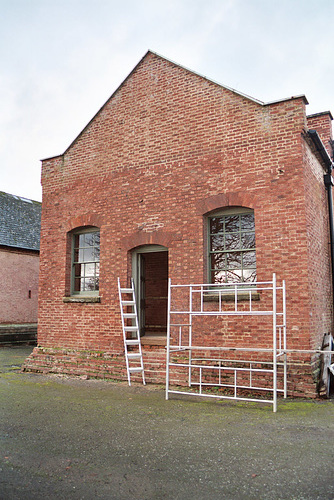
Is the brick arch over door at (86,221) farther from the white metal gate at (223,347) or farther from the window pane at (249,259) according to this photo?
the window pane at (249,259)

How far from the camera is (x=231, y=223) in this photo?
341 inches

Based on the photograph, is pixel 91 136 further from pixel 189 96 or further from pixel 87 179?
pixel 189 96

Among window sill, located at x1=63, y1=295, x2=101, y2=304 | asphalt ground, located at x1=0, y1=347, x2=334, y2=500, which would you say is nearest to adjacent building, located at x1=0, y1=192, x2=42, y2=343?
window sill, located at x1=63, y1=295, x2=101, y2=304

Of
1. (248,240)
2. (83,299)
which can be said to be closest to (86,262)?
(83,299)

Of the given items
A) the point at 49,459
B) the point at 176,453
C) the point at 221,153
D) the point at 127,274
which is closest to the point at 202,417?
the point at 176,453

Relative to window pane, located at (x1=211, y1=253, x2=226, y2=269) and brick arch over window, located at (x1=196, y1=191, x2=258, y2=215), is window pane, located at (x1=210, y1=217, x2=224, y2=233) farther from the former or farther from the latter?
window pane, located at (x1=211, y1=253, x2=226, y2=269)

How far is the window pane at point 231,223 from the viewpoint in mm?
8590

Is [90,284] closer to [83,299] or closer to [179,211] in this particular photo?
[83,299]

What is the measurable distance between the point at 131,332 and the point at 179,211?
312cm

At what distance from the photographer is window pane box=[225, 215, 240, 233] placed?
859cm

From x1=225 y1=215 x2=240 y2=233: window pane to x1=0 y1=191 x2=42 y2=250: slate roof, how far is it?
1234cm

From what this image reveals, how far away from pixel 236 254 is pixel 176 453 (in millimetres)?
4722

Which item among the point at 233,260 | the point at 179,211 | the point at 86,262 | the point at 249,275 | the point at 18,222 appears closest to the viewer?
the point at 249,275

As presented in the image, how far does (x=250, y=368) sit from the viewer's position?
24.9ft
